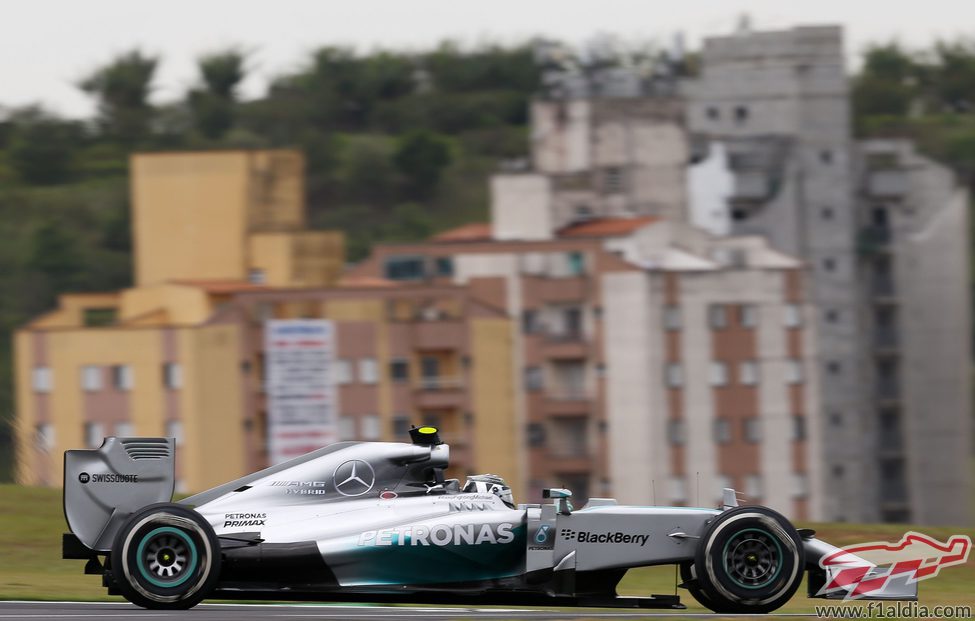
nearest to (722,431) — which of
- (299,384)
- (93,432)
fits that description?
(299,384)

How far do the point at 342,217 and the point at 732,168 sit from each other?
78.0 metres

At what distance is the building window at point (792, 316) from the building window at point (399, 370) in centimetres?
1963

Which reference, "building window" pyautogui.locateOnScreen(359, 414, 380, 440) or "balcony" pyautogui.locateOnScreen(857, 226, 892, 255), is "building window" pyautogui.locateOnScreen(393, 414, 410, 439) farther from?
"balcony" pyautogui.locateOnScreen(857, 226, 892, 255)

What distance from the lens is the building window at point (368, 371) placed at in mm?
78812

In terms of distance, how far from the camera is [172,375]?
253ft

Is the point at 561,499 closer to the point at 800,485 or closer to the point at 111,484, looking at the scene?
the point at 111,484

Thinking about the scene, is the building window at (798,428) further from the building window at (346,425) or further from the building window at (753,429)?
the building window at (346,425)

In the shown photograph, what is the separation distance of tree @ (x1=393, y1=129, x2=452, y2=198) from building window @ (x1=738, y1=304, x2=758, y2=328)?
94.1m

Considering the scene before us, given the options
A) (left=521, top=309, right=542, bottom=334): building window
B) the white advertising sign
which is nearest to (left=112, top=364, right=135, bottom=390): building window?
the white advertising sign

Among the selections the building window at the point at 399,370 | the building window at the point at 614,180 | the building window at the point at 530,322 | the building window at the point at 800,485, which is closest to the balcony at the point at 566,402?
the building window at the point at 530,322

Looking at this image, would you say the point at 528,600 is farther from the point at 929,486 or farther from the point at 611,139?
the point at 929,486

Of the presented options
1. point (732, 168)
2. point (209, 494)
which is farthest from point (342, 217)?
point (209, 494)

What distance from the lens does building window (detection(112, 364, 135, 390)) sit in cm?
7775

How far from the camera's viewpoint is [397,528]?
53.9 feet
